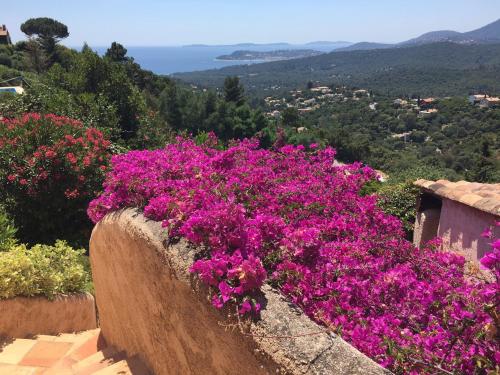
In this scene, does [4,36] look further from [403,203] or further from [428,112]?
[428,112]

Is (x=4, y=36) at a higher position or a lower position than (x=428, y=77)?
higher

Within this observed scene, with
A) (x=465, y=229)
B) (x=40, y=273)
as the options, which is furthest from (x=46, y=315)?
(x=465, y=229)

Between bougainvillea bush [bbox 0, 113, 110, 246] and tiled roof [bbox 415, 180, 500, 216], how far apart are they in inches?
247

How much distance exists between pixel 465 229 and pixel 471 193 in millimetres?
388

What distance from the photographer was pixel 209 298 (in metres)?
2.37

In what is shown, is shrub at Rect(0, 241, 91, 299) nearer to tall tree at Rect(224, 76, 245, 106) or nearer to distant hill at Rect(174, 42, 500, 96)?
tall tree at Rect(224, 76, 245, 106)

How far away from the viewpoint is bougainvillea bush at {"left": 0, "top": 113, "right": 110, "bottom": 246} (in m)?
7.96

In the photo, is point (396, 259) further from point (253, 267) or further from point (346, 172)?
point (346, 172)

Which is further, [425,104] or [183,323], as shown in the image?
[425,104]

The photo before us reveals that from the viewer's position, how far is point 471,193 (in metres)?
4.39

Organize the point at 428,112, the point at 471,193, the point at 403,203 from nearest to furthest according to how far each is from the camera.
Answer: the point at 471,193
the point at 403,203
the point at 428,112

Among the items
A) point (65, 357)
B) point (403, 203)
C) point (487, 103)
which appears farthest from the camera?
point (487, 103)

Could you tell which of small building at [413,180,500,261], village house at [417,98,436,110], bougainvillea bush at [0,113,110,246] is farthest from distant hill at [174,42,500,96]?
small building at [413,180,500,261]

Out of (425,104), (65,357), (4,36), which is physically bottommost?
(425,104)
